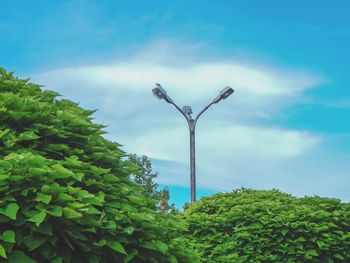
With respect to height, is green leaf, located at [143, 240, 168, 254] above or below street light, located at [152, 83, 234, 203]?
below

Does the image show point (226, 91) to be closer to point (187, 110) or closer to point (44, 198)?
point (187, 110)

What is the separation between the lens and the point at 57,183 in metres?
4.60

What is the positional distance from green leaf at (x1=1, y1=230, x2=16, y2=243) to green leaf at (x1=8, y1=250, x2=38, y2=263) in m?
0.09

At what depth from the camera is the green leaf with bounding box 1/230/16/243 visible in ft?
13.6

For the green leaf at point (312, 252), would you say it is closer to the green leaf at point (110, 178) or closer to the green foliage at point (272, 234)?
the green foliage at point (272, 234)

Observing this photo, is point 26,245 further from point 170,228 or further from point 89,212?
point 170,228

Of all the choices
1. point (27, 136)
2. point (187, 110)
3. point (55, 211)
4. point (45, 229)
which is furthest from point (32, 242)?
point (187, 110)

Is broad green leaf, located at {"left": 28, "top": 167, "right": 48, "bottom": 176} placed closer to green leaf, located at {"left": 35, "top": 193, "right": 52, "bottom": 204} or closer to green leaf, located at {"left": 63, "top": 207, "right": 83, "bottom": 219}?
green leaf, located at {"left": 35, "top": 193, "right": 52, "bottom": 204}

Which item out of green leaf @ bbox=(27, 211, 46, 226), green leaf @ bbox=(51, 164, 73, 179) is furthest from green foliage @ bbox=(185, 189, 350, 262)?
green leaf @ bbox=(27, 211, 46, 226)

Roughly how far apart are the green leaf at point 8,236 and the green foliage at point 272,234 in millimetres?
6811

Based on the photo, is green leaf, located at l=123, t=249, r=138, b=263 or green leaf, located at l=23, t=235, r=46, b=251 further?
green leaf, located at l=123, t=249, r=138, b=263

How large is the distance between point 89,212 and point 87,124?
1155mm

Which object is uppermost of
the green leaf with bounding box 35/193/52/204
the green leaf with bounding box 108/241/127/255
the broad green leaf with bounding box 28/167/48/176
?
the broad green leaf with bounding box 28/167/48/176

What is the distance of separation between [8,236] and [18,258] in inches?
6.3
